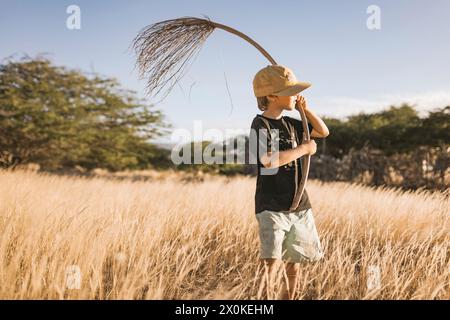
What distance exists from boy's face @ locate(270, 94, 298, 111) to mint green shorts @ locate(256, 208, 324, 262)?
2.39 ft

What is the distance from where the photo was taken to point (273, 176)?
264 centimetres

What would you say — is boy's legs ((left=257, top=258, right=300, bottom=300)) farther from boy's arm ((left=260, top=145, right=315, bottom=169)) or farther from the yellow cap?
the yellow cap

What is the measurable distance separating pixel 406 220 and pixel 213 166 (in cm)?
1292

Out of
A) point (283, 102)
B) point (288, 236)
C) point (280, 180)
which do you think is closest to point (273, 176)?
point (280, 180)

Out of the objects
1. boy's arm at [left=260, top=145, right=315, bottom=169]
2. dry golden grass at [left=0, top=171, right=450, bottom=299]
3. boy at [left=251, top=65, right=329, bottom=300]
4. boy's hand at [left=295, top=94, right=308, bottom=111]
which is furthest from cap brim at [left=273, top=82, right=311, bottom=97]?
dry golden grass at [left=0, top=171, right=450, bottom=299]

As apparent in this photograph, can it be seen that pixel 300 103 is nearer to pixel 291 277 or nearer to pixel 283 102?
pixel 283 102

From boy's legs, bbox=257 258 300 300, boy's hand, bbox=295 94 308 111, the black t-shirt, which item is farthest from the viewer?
boy's hand, bbox=295 94 308 111

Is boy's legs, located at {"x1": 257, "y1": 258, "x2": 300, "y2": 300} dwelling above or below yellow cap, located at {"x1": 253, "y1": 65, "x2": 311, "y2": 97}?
below

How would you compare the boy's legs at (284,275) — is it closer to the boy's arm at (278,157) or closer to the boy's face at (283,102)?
the boy's arm at (278,157)

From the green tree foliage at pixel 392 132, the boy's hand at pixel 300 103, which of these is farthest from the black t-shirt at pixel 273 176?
the green tree foliage at pixel 392 132

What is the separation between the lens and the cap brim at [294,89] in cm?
262

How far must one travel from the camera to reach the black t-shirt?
258cm

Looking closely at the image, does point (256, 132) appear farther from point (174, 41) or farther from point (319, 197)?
point (319, 197)
